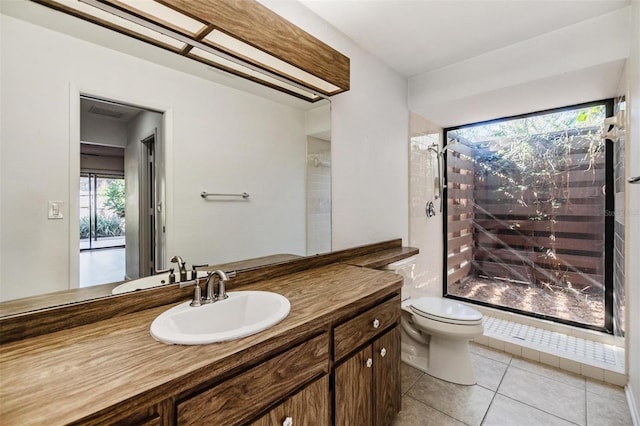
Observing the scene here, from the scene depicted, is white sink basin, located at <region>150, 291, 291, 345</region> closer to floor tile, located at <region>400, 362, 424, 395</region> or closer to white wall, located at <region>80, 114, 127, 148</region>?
white wall, located at <region>80, 114, 127, 148</region>

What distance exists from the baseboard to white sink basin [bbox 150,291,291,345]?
1977 mm

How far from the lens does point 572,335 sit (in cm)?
239

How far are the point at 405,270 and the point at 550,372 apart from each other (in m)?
1.22

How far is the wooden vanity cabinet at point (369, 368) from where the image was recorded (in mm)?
1133

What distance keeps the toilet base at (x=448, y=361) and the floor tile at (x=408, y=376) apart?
0.13ft

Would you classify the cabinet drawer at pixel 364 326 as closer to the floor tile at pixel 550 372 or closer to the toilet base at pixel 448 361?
the toilet base at pixel 448 361

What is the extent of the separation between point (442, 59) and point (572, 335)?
8.47 feet

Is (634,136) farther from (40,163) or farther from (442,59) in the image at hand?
(40,163)

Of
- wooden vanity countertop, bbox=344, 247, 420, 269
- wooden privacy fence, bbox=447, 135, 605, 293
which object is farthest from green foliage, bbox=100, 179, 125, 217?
wooden privacy fence, bbox=447, 135, 605, 293

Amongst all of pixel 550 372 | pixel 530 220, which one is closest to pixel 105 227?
pixel 550 372

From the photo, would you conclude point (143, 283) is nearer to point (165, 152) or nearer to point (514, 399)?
point (165, 152)

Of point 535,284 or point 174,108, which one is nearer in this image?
point 174,108

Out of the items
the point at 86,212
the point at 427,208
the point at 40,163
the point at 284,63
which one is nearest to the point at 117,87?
the point at 40,163

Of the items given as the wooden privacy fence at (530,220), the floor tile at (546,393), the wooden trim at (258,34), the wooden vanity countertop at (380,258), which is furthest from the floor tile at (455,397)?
the wooden trim at (258,34)
